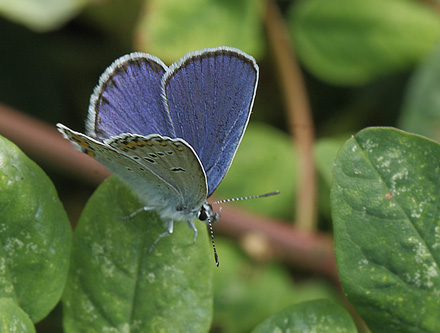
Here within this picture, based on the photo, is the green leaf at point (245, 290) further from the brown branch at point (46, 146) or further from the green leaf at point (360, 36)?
the green leaf at point (360, 36)

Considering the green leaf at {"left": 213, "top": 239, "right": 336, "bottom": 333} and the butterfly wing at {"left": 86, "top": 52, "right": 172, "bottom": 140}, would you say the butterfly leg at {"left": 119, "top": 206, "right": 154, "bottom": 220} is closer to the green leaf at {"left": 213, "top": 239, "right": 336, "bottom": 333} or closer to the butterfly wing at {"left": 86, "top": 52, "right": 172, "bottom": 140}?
the butterfly wing at {"left": 86, "top": 52, "right": 172, "bottom": 140}

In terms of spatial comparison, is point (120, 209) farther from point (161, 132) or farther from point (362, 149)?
point (362, 149)

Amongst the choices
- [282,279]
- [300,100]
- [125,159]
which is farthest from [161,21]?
[282,279]

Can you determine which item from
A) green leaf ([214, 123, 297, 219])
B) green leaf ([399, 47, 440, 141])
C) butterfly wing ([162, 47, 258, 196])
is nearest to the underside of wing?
butterfly wing ([162, 47, 258, 196])

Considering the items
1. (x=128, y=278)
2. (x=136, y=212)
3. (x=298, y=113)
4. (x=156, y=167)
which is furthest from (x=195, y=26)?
(x=128, y=278)

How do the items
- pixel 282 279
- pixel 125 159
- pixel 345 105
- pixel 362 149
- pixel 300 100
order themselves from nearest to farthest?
pixel 362 149
pixel 125 159
pixel 282 279
pixel 300 100
pixel 345 105

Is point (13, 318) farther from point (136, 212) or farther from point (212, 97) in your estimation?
point (212, 97)
